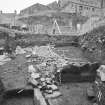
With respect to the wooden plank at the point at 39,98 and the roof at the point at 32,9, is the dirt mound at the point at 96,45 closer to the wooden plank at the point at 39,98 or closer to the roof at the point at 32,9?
the wooden plank at the point at 39,98

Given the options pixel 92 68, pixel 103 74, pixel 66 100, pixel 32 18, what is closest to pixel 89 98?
pixel 66 100

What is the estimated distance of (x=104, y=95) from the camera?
4258 millimetres

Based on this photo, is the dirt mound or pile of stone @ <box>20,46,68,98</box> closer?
pile of stone @ <box>20,46,68,98</box>

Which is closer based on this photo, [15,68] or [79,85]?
[79,85]

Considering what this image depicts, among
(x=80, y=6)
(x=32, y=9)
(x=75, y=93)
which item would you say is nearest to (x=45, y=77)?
(x=75, y=93)

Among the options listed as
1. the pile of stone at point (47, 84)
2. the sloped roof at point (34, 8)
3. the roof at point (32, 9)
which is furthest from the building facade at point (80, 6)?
the pile of stone at point (47, 84)

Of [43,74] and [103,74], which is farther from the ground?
[103,74]

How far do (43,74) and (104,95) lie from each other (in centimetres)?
340

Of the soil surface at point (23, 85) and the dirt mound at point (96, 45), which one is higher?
the dirt mound at point (96, 45)

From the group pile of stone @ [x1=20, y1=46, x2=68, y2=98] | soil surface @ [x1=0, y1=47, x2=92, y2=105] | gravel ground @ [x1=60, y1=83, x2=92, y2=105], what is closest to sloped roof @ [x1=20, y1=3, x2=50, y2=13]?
pile of stone @ [x1=20, y1=46, x2=68, y2=98]

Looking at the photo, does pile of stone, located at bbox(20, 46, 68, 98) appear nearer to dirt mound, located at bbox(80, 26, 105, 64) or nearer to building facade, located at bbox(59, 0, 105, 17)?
dirt mound, located at bbox(80, 26, 105, 64)

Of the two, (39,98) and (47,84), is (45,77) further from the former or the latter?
(39,98)

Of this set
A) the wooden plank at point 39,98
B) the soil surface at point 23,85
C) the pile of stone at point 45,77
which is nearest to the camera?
the wooden plank at point 39,98

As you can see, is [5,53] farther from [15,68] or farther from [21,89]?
[21,89]
